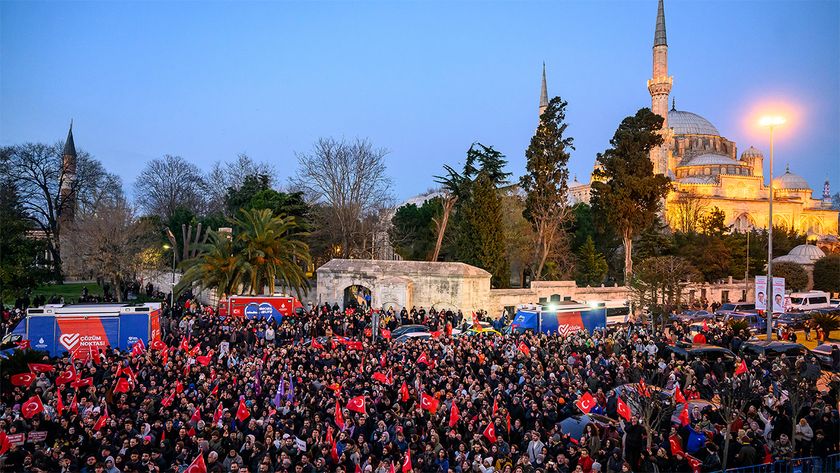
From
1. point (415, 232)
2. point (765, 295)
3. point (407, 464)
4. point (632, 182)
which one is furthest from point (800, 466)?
point (415, 232)

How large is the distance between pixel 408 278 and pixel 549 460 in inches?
769

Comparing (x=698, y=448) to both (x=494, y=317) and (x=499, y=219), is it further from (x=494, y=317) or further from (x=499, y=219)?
(x=499, y=219)

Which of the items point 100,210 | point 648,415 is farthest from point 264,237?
point 648,415

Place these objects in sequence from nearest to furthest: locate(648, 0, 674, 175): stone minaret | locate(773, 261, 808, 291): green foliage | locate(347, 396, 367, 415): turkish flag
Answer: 1. locate(347, 396, 367, 415): turkish flag
2. locate(773, 261, 808, 291): green foliage
3. locate(648, 0, 674, 175): stone minaret

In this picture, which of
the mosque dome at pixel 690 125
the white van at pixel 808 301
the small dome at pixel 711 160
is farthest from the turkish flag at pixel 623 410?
the mosque dome at pixel 690 125

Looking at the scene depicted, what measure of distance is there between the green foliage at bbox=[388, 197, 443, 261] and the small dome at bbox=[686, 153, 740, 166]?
4659cm

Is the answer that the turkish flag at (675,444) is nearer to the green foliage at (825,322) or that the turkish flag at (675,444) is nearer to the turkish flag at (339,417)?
the turkish flag at (339,417)

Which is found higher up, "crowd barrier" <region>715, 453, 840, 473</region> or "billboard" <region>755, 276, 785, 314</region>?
"billboard" <region>755, 276, 785, 314</region>

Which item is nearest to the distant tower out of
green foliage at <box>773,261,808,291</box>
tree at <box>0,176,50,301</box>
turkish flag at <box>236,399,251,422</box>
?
tree at <box>0,176,50,301</box>

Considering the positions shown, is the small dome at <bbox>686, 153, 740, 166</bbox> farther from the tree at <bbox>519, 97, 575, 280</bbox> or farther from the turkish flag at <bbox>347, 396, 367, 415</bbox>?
the turkish flag at <bbox>347, 396, 367, 415</bbox>

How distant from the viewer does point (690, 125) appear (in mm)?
85188

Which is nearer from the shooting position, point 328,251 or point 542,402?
point 542,402

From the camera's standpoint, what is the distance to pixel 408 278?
28.5 m

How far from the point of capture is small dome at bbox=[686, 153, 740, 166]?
73.6m
